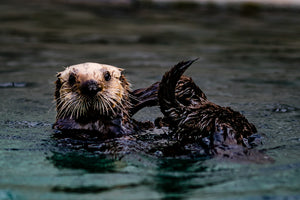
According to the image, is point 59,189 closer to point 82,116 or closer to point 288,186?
point 82,116

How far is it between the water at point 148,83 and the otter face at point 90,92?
0.38 m

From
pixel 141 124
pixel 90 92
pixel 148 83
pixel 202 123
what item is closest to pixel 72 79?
pixel 90 92

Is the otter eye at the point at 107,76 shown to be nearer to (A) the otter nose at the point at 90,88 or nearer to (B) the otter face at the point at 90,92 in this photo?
(B) the otter face at the point at 90,92

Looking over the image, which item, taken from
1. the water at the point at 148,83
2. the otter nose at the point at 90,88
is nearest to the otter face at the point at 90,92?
the otter nose at the point at 90,88

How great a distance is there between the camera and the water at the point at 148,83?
121 inches

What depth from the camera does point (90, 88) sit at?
12.4 ft

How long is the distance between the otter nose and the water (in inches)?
19.3

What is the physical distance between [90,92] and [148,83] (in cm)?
308

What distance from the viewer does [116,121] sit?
4117mm

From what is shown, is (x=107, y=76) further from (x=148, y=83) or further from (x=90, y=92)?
(x=148, y=83)

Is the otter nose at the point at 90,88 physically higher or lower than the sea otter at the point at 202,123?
higher

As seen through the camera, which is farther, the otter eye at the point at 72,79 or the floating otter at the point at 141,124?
the otter eye at the point at 72,79

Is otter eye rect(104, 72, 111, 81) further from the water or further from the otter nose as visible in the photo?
the water

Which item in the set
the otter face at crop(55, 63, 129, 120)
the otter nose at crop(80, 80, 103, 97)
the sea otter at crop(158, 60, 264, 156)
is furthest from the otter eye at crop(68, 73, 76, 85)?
the sea otter at crop(158, 60, 264, 156)
